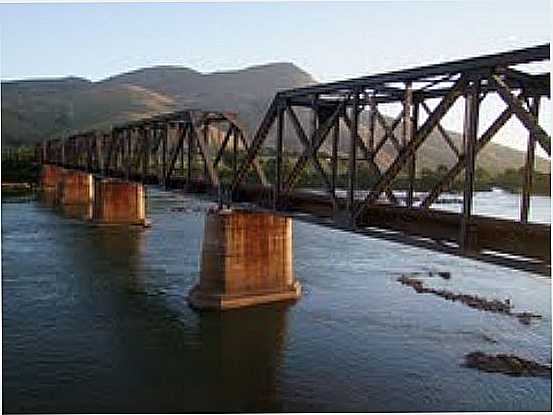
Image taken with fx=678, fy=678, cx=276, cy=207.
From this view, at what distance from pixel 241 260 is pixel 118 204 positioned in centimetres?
3885

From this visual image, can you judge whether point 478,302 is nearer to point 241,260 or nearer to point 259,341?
point 241,260

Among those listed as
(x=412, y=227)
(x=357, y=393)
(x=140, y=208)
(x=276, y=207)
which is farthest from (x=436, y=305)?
(x=140, y=208)

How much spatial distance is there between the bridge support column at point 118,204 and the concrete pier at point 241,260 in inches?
1410

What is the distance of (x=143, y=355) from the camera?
91.0 feet

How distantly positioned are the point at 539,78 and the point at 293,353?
15.6 meters

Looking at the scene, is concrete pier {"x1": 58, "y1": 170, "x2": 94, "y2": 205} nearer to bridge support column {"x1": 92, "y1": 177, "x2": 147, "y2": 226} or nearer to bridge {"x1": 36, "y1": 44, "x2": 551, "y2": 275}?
bridge support column {"x1": 92, "y1": 177, "x2": 147, "y2": 226}

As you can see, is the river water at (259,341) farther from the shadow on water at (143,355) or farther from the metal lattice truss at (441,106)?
the metal lattice truss at (441,106)

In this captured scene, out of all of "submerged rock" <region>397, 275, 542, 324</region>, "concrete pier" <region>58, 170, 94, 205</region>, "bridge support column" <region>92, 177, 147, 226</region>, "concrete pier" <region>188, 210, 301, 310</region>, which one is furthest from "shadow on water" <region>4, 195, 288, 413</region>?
"concrete pier" <region>58, 170, 94, 205</region>

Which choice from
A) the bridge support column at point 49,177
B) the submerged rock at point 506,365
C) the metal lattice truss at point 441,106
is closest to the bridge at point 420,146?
the metal lattice truss at point 441,106

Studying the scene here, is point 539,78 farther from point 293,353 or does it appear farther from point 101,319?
point 101,319

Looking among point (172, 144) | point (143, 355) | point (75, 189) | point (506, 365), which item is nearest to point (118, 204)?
point (172, 144)

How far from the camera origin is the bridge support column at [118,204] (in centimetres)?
6981

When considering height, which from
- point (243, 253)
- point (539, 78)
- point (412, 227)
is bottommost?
point (243, 253)

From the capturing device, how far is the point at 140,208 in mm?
70688
